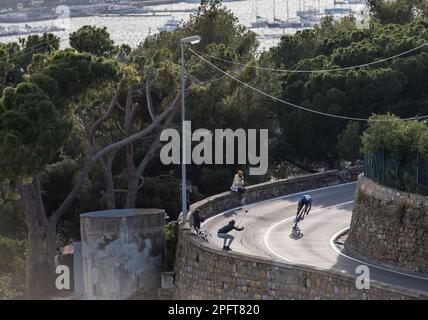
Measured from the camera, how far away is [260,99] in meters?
52.1

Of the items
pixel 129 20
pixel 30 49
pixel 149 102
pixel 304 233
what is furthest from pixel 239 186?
pixel 129 20

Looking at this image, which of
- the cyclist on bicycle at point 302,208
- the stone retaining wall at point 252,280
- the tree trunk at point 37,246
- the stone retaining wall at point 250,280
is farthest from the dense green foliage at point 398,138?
the tree trunk at point 37,246

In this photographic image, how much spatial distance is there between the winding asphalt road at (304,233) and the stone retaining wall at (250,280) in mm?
1415

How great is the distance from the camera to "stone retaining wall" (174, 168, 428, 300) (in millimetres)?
25438

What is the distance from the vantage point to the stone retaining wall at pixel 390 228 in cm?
3039

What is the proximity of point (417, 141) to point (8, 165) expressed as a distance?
10580 millimetres

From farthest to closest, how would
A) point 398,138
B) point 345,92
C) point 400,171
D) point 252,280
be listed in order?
point 345,92 → point 398,138 → point 400,171 → point 252,280

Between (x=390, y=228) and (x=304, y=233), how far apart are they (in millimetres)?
4196

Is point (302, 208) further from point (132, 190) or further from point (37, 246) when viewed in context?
point (132, 190)

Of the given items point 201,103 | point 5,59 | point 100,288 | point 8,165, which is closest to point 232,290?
point 100,288

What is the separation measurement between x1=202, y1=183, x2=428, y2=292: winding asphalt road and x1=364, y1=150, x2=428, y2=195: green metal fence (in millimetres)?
1928

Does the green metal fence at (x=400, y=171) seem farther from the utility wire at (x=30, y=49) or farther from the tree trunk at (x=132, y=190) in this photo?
the utility wire at (x=30, y=49)

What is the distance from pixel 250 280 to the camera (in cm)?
2819
